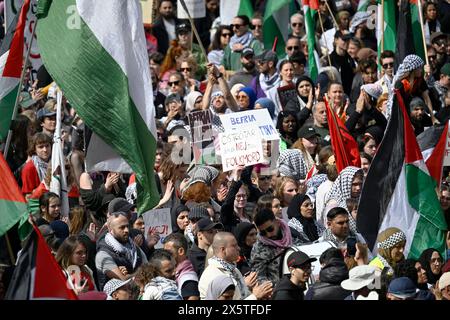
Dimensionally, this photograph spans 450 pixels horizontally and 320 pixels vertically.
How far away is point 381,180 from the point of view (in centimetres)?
1648

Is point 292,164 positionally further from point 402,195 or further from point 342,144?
point 402,195

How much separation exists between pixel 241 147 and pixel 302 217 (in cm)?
148

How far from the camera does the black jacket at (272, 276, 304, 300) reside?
525 inches

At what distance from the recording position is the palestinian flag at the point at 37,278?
38.9 ft

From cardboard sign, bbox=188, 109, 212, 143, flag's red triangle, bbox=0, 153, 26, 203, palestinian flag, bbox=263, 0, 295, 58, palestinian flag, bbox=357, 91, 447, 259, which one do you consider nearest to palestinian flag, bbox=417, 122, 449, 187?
palestinian flag, bbox=357, 91, 447, 259

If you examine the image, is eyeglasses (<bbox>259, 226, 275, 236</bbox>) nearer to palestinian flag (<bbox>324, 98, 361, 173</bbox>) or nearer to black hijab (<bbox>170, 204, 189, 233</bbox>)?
black hijab (<bbox>170, 204, 189, 233</bbox>)

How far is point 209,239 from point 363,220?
1499 mm

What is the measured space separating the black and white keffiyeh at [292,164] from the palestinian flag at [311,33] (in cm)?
378

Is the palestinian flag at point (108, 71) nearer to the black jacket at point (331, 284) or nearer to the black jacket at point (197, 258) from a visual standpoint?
the black jacket at point (197, 258)

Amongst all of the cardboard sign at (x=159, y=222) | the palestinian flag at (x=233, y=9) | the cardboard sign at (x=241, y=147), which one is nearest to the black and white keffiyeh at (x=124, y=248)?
the cardboard sign at (x=159, y=222)

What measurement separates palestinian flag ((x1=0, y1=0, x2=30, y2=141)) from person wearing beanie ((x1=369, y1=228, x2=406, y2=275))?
335 centimetres
